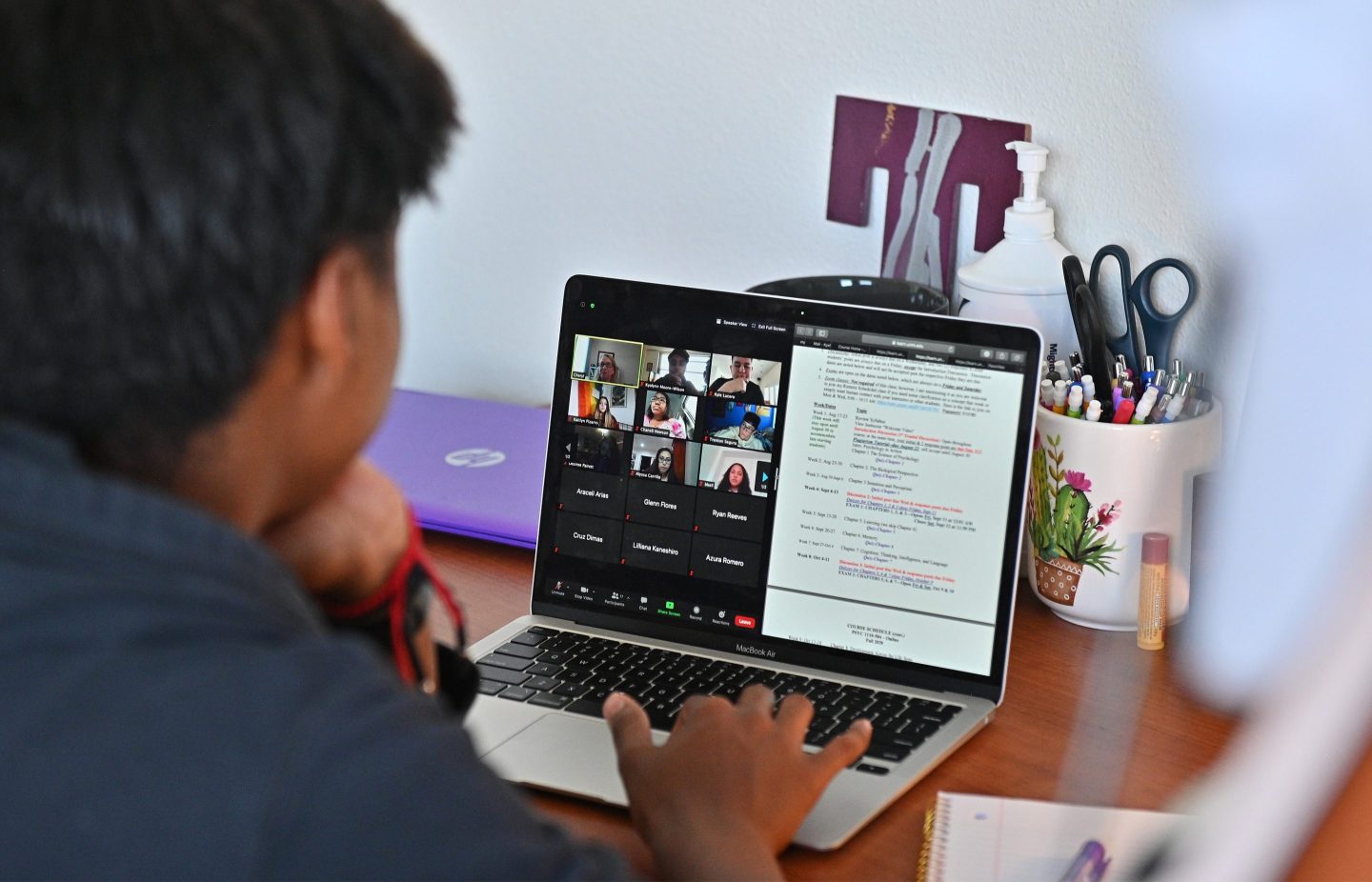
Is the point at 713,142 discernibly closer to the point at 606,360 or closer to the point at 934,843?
the point at 606,360

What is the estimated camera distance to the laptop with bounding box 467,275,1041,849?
0.88 meters

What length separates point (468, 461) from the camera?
3.97 ft

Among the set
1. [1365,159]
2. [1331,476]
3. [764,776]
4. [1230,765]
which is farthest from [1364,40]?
[1230,765]

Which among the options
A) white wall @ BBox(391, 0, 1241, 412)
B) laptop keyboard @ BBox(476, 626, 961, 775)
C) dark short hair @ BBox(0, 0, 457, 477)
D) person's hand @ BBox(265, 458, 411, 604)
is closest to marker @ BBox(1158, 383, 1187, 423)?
white wall @ BBox(391, 0, 1241, 412)

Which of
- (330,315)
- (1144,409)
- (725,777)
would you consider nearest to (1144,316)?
(1144,409)

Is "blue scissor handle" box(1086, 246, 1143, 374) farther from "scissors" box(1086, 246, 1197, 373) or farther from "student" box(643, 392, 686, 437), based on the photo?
"student" box(643, 392, 686, 437)

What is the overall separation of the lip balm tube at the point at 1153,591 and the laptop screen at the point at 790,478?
12 cm

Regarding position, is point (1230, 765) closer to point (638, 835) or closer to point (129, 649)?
point (129, 649)

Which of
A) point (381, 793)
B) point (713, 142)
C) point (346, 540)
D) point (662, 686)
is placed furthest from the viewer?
point (713, 142)

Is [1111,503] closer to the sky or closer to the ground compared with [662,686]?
closer to the sky

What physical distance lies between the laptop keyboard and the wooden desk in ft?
0.12

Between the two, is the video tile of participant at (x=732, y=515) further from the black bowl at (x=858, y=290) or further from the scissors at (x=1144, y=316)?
the scissors at (x=1144, y=316)

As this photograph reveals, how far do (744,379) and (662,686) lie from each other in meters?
0.22

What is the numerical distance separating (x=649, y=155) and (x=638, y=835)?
2.61ft
